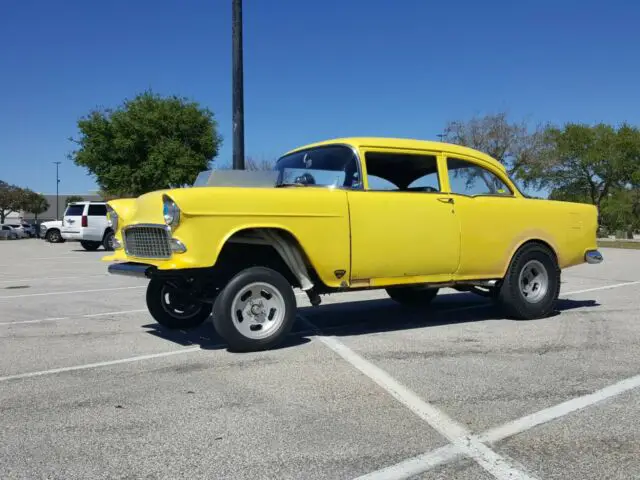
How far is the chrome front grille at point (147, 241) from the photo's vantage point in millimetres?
5305

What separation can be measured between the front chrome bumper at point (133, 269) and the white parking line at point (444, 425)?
188cm

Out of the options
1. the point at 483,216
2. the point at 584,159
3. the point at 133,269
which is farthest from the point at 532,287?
the point at 584,159

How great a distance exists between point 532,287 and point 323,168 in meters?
3.05

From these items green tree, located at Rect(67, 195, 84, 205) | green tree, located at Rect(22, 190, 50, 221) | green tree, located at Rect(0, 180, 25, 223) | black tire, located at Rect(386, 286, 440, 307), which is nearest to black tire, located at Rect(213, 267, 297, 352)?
black tire, located at Rect(386, 286, 440, 307)

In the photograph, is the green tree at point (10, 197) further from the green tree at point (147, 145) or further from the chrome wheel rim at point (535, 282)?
the chrome wheel rim at point (535, 282)

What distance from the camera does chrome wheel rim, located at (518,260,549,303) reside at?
720 cm

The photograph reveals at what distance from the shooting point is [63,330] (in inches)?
265

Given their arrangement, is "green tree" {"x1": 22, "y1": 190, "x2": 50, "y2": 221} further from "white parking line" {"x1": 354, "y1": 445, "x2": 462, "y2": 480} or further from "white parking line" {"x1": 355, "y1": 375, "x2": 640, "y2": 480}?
"white parking line" {"x1": 354, "y1": 445, "x2": 462, "y2": 480}

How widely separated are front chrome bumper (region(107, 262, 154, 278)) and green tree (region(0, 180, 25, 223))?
8024 centimetres

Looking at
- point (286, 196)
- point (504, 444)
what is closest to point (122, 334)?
point (286, 196)

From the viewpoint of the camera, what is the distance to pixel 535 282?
24.0 feet

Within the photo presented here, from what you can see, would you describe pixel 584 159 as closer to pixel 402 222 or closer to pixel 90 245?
pixel 90 245

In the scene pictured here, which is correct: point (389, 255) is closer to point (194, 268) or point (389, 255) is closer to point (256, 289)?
point (256, 289)

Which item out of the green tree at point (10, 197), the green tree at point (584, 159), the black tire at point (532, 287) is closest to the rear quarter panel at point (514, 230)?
the black tire at point (532, 287)
